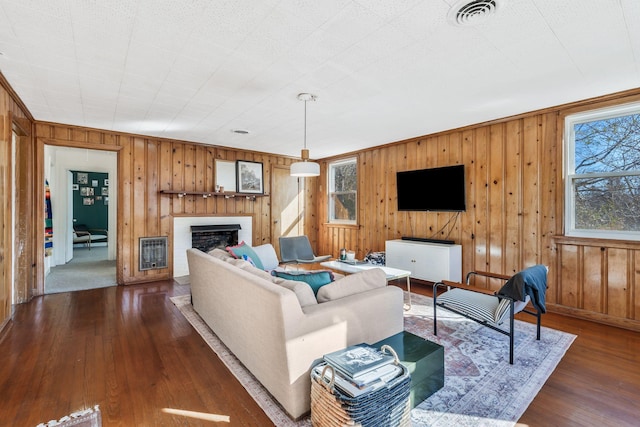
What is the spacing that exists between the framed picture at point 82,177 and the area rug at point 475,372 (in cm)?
855

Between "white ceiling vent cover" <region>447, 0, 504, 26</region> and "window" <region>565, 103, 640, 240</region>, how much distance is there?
243 centimetres

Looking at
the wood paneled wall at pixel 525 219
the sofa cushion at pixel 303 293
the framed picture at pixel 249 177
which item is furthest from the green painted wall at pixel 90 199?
the sofa cushion at pixel 303 293

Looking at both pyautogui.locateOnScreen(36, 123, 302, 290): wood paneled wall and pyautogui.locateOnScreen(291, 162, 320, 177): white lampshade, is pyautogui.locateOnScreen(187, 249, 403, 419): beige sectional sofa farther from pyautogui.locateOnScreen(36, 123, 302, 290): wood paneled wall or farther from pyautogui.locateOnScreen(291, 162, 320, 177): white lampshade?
pyautogui.locateOnScreen(36, 123, 302, 290): wood paneled wall

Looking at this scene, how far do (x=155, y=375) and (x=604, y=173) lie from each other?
4694 millimetres

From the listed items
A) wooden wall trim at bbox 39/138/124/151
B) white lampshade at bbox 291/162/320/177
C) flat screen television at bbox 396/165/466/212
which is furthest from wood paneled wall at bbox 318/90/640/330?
wooden wall trim at bbox 39/138/124/151

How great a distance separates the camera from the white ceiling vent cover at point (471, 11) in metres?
1.75

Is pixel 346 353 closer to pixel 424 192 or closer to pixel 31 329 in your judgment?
pixel 31 329

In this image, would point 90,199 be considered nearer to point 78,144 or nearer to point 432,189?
point 78,144

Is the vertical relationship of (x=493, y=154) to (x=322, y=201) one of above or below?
above

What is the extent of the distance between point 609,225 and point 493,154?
1.46 m

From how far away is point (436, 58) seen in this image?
2.39m

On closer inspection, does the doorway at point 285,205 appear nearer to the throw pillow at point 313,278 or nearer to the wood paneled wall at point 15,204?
the wood paneled wall at point 15,204

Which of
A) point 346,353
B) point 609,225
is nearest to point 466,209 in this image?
point 609,225

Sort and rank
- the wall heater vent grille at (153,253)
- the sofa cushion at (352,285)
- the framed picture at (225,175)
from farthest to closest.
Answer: the framed picture at (225,175) → the wall heater vent grille at (153,253) → the sofa cushion at (352,285)
